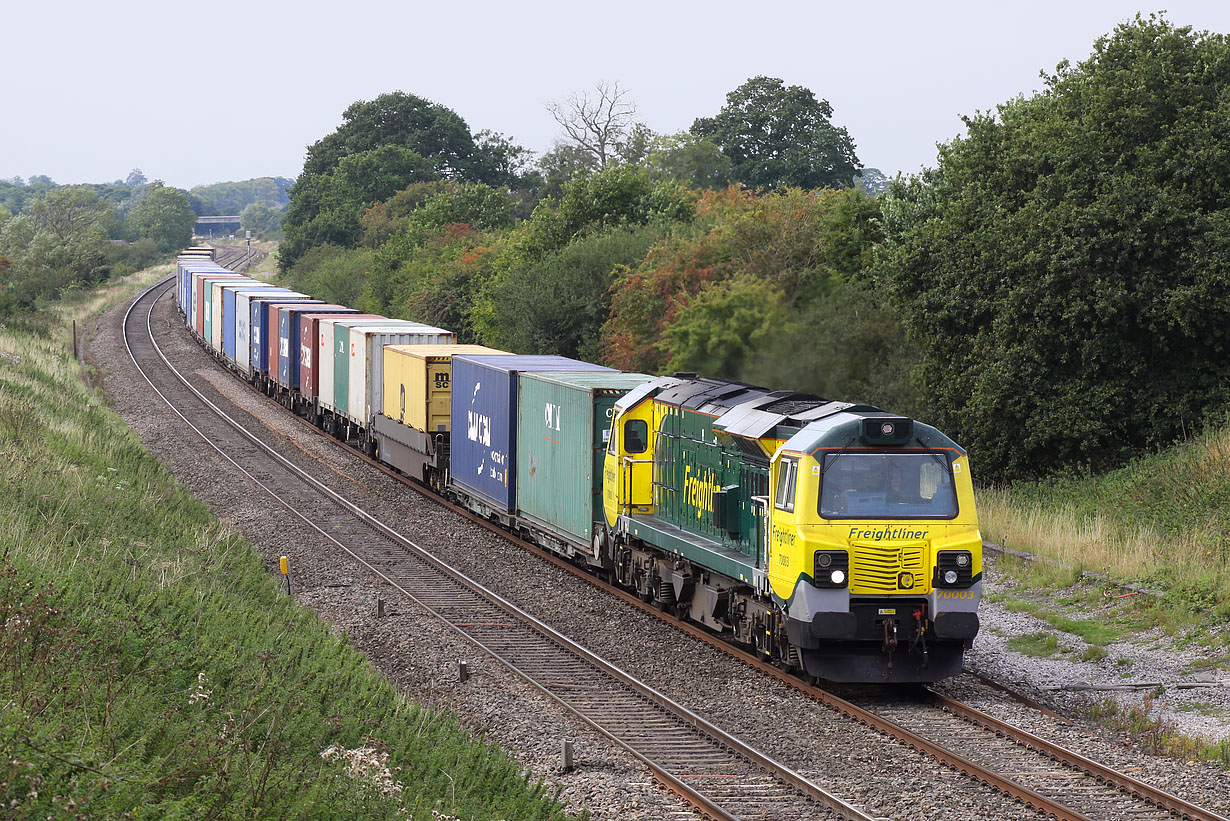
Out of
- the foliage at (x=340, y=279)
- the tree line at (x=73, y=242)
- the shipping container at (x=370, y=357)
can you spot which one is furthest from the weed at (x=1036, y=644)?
the foliage at (x=340, y=279)

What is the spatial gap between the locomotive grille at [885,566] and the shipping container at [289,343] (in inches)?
1318

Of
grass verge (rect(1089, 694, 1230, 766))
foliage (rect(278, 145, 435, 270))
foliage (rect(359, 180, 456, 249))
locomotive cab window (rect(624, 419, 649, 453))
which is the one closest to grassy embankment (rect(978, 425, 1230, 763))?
grass verge (rect(1089, 694, 1230, 766))

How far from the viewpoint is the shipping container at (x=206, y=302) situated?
2571 inches

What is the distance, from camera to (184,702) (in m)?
10.5

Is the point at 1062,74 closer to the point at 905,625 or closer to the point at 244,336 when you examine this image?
the point at 905,625

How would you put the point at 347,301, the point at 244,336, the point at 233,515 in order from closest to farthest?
the point at 233,515 < the point at 244,336 < the point at 347,301

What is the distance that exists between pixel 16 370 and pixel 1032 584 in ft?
112

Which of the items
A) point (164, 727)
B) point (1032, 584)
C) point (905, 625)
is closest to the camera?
point (164, 727)

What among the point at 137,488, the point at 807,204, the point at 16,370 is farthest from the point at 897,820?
the point at 16,370

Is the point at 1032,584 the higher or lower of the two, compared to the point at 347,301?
lower

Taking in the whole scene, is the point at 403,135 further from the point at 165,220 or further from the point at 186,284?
the point at 165,220

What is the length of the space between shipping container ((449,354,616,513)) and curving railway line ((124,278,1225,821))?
10.9 feet

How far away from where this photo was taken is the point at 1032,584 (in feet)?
67.3

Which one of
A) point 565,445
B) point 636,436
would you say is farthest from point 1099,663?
point 565,445
